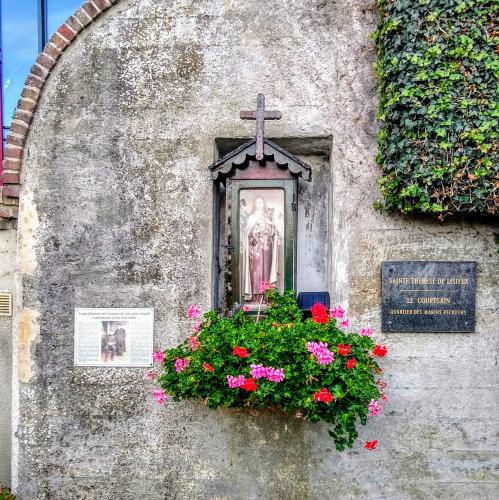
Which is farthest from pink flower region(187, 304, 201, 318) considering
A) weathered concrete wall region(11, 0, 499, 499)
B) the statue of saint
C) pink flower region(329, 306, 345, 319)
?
pink flower region(329, 306, 345, 319)

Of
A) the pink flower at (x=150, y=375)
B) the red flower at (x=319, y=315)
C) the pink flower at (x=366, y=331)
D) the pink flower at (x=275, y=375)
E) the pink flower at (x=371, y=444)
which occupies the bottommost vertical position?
the pink flower at (x=371, y=444)

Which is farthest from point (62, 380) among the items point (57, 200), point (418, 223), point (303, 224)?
point (418, 223)

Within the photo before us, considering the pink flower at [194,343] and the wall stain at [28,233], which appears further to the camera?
the wall stain at [28,233]

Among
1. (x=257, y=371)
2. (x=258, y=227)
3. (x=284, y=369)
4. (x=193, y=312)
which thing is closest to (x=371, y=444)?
(x=284, y=369)

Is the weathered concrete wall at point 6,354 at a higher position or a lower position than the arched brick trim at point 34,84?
lower

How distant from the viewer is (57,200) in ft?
13.5

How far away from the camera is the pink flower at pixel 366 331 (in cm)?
376

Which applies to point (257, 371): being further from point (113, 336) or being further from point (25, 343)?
point (25, 343)

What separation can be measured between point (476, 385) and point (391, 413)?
2.36 ft

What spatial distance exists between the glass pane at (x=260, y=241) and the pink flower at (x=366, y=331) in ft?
2.39

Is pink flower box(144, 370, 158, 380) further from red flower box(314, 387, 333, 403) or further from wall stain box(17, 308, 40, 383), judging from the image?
red flower box(314, 387, 333, 403)

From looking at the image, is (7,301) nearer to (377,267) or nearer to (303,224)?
(303,224)

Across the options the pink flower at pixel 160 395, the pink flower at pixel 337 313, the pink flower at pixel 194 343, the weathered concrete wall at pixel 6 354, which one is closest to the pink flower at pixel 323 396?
the pink flower at pixel 337 313

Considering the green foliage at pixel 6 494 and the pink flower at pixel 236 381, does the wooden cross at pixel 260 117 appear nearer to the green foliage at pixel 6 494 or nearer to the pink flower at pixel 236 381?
the pink flower at pixel 236 381
